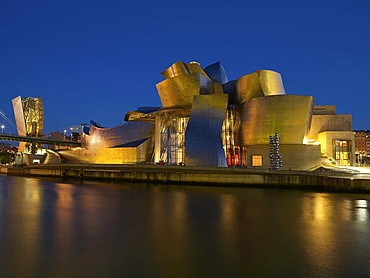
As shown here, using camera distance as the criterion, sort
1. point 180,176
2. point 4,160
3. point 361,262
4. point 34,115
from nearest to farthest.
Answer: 1. point 361,262
2. point 180,176
3. point 34,115
4. point 4,160

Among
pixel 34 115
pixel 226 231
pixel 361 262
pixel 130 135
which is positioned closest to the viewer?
pixel 361 262

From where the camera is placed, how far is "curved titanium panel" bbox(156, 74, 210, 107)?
34875 mm

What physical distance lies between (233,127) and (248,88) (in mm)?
5191

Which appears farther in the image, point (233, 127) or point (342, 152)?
point (233, 127)

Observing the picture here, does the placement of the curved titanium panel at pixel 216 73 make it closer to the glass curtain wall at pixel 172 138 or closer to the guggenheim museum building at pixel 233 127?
the guggenheim museum building at pixel 233 127

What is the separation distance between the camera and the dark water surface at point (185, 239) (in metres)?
7.74

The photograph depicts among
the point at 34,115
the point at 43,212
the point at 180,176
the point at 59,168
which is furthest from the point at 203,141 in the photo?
the point at 34,115

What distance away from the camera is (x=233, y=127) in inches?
1474

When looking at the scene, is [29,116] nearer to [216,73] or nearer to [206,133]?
[216,73]

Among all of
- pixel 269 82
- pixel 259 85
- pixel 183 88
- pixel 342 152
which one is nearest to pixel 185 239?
pixel 259 85

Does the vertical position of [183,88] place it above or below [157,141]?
above

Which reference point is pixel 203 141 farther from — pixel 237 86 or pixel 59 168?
pixel 59 168

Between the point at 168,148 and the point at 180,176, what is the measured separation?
919 centimetres

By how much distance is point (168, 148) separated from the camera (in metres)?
38.6
